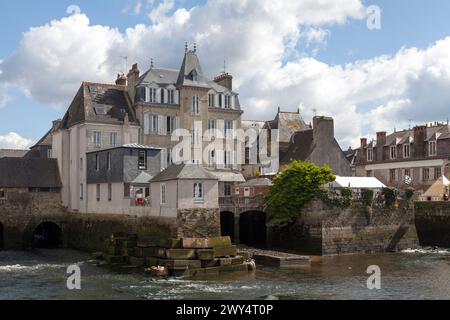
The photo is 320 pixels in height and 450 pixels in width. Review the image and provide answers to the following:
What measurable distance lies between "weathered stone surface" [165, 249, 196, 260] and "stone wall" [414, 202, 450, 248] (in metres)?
22.4

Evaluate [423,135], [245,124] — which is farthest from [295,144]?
[423,135]

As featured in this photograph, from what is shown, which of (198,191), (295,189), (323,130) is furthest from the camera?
(323,130)

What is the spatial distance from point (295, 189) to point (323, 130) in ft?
47.1

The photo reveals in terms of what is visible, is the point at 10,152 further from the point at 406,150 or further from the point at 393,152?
the point at 406,150

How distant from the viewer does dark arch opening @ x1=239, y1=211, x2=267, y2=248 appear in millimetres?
47062

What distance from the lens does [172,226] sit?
113 feet

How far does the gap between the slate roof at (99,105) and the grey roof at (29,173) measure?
3690 mm

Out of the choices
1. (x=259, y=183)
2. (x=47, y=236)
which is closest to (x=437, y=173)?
(x=259, y=183)

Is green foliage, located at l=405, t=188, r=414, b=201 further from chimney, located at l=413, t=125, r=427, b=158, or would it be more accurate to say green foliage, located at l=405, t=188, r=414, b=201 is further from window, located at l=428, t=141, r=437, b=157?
chimney, located at l=413, t=125, r=427, b=158

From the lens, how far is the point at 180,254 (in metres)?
31.1

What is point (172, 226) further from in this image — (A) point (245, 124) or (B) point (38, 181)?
(A) point (245, 124)

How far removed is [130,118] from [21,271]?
772 inches

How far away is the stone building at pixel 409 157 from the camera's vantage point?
180 feet

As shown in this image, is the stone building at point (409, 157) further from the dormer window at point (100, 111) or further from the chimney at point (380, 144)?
the dormer window at point (100, 111)
